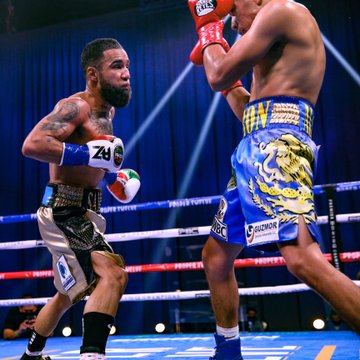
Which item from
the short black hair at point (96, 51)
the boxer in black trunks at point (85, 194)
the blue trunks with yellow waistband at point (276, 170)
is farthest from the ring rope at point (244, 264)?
the short black hair at point (96, 51)

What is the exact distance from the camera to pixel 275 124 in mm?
1265

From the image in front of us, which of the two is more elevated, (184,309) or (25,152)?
(25,152)

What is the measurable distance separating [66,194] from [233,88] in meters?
0.69

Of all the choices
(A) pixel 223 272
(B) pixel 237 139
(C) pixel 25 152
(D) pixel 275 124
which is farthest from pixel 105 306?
(B) pixel 237 139

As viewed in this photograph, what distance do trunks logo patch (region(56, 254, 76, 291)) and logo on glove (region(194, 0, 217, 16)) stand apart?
35.0 inches

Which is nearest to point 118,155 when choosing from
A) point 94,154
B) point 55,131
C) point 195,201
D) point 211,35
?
point 94,154

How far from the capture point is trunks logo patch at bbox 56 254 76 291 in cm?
144

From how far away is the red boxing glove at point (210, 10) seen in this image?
4.61 ft

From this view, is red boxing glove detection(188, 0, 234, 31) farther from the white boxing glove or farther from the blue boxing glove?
the white boxing glove

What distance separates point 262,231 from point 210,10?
71cm

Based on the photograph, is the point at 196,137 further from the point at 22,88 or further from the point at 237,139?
the point at 22,88

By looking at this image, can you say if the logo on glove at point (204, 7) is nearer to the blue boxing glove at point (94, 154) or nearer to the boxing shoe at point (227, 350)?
the blue boxing glove at point (94, 154)

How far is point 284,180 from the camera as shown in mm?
1185

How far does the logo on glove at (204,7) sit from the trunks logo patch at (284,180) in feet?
1.59
